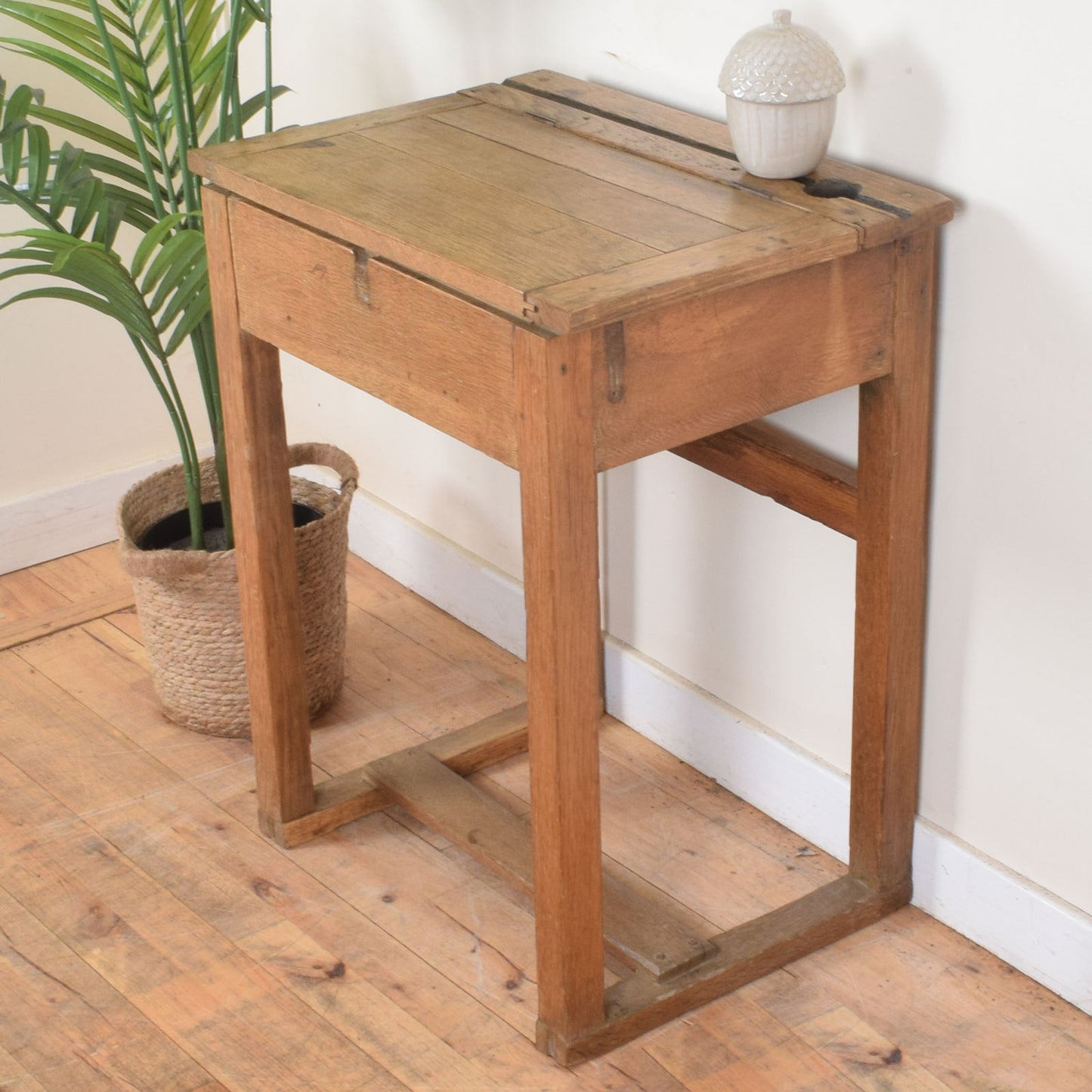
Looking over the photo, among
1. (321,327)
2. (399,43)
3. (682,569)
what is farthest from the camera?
(399,43)

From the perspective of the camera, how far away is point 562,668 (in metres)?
1.61

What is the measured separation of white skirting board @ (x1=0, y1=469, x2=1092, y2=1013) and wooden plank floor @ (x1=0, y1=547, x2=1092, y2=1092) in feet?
0.11

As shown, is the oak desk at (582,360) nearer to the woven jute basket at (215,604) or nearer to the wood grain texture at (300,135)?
the wood grain texture at (300,135)

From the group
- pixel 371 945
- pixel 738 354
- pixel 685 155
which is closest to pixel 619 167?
pixel 685 155

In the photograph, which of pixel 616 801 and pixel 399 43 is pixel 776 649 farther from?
pixel 399 43

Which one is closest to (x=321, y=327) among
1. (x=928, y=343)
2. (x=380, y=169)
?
(x=380, y=169)

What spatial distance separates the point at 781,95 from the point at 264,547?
0.85m

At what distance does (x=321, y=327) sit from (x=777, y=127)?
1.71ft

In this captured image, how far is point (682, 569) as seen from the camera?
224 centimetres

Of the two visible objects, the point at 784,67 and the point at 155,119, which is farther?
the point at 155,119

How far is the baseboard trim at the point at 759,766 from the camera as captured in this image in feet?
6.14

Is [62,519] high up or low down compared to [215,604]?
down

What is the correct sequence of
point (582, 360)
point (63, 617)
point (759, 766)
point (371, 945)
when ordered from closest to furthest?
point (582, 360) → point (371, 945) → point (759, 766) → point (63, 617)

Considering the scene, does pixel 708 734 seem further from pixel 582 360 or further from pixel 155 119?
pixel 155 119
